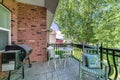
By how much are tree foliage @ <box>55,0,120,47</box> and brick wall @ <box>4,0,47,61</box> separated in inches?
298

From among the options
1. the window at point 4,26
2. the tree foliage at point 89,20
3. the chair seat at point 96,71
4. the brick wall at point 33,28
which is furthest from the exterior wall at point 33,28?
the tree foliage at point 89,20

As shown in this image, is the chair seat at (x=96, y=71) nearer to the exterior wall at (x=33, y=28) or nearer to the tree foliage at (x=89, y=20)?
the exterior wall at (x=33, y=28)

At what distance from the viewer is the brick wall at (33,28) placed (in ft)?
19.6

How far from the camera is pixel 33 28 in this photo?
6168 millimetres

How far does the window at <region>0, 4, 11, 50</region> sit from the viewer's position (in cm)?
365

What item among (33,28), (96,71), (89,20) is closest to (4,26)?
(33,28)

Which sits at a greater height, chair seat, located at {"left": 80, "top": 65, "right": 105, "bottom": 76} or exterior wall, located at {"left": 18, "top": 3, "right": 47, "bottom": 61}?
exterior wall, located at {"left": 18, "top": 3, "right": 47, "bottom": 61}

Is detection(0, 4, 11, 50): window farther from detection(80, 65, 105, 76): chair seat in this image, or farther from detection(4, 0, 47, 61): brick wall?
detection(80, 65, 105, 76): chair seat

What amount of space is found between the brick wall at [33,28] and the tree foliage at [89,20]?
7.56 m

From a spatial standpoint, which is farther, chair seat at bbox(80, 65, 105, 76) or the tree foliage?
the tree foliage

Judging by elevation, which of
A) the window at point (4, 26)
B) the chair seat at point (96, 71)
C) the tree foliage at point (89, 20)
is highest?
the tree foliage at point (89, 20)

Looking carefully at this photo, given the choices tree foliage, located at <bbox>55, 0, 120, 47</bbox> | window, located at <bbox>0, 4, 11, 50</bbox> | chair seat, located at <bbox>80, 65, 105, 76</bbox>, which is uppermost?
tree foliage, located at <bbox>55, 0, 120, 47</bbox>

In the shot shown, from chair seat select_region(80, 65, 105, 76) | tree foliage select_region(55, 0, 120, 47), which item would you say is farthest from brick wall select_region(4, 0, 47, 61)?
tree foliage select_region(55, 0, 120, 47)

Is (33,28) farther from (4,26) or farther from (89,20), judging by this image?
(89,20)
